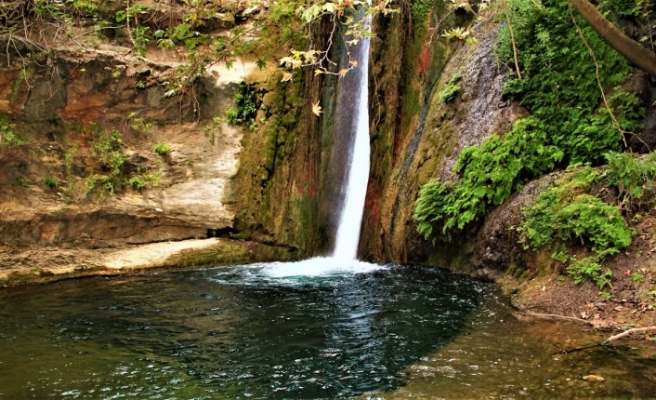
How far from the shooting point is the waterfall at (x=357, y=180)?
11555 millimetres

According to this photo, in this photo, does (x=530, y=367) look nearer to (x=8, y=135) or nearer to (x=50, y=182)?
(x=50, y=182)

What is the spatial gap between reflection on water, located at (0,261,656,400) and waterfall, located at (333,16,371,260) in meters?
2.78

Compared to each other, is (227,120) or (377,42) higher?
(377,42)

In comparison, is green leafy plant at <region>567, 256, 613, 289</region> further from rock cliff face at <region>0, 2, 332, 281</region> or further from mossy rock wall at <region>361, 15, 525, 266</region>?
rock cliff face at <region>0, 2, 332, 281</region>

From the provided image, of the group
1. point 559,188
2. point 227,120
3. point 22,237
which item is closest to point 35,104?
point 22,237

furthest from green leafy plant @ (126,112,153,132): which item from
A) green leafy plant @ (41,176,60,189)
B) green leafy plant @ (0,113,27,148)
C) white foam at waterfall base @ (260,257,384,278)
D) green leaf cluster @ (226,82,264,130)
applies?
white foam at waterfall base @ (260,257,384,278)

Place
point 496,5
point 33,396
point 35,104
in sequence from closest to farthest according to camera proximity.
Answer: point 33,396
point 496,5
point 35,104

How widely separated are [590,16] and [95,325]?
728 cm

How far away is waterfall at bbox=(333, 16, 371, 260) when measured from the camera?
11.6 metres

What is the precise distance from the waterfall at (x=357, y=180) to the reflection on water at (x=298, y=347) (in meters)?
2.78

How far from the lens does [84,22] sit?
1182 centimetres

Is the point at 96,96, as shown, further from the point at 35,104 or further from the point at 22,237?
the point at 22,237

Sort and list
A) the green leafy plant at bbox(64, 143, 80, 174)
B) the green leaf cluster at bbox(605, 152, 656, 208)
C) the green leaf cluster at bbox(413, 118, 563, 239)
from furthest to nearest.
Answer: the green leafy plant at bbox(64, 143, 80, 174)
the green leaf cluster at bbox(413, 118, 563, 239)
the green leaf cluster at bbox(605, 152, 656, 208)

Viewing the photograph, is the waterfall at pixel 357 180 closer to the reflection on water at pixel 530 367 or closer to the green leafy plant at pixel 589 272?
the green leafy plant at pixel 589 272
